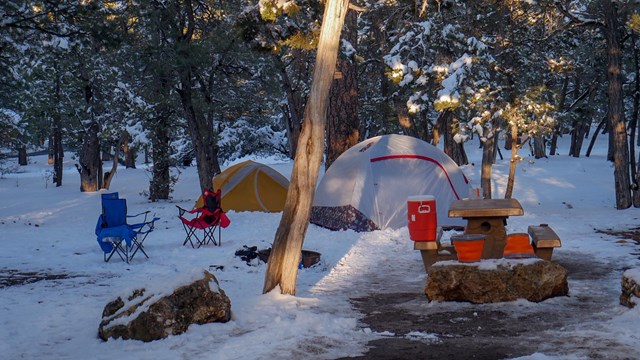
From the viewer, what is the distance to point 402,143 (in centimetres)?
1514

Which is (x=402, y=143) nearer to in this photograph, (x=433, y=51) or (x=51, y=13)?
(x=433, y=51)

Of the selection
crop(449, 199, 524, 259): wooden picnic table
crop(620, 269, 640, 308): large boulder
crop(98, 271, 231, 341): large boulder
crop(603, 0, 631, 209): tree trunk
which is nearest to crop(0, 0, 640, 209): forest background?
crop(603, 0, 631, 209): tree trunk

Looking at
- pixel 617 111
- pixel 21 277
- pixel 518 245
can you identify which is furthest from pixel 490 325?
pixel 617 111

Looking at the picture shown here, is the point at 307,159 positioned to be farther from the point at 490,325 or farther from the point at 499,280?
the point at 490,325

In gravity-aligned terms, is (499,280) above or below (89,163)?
below

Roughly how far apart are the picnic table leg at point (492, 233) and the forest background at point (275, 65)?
337 centimetres

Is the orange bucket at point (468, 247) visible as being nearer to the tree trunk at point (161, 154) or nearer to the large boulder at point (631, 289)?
the large boulder at point (631, 289)

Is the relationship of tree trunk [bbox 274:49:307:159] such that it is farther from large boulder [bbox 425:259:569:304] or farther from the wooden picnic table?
large boulder [bbox 425:259:569:304]

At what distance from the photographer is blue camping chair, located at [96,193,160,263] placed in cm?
1091

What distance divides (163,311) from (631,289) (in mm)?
4524

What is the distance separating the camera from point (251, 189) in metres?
18.2

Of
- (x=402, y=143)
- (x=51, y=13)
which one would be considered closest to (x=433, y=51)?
(x=402, y=143)

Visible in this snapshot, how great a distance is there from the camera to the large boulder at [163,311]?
634 cm

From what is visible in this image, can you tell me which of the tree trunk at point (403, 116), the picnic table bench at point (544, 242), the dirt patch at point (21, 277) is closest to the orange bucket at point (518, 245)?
the picnic table bench at point (544, 242)
